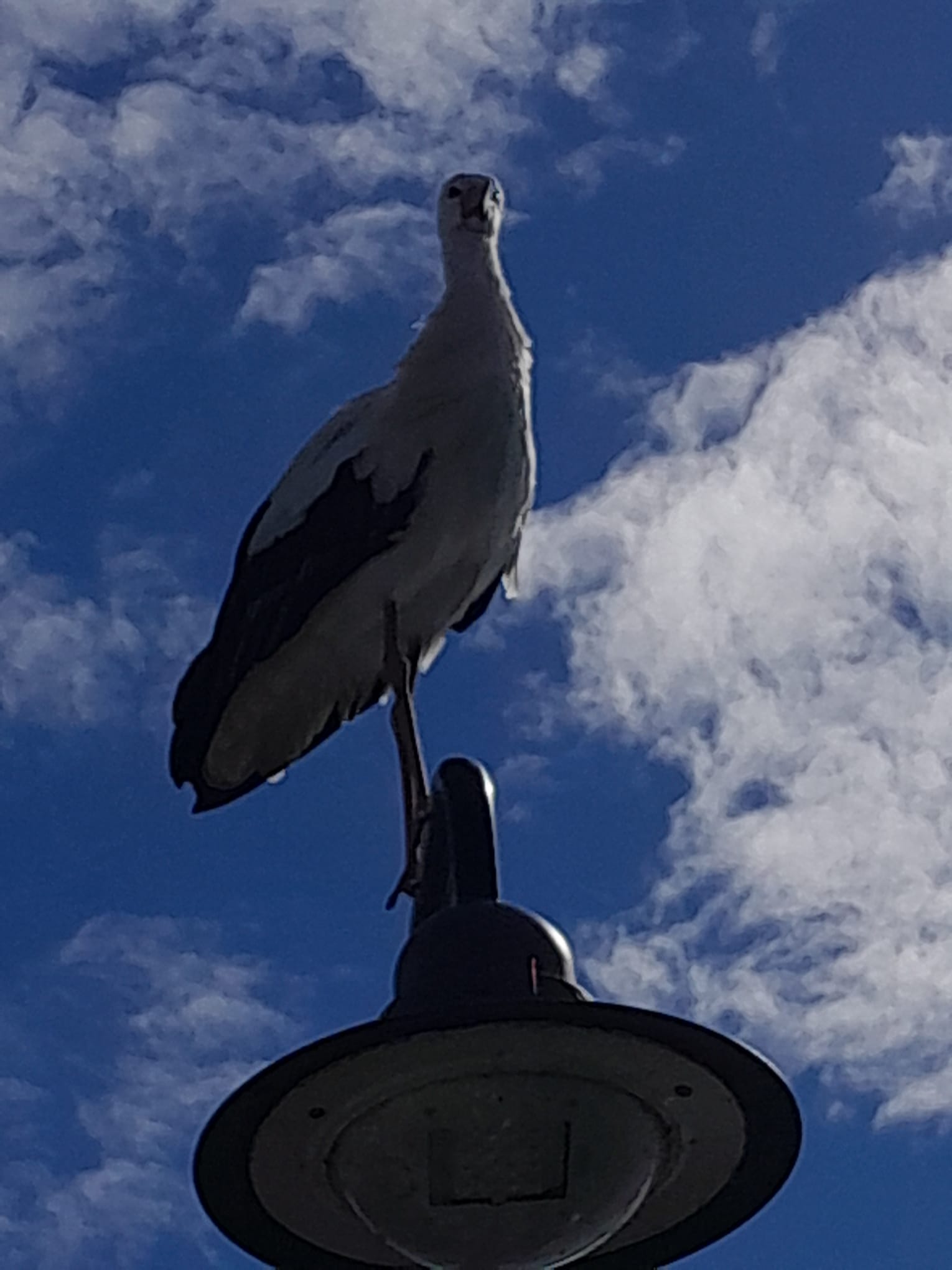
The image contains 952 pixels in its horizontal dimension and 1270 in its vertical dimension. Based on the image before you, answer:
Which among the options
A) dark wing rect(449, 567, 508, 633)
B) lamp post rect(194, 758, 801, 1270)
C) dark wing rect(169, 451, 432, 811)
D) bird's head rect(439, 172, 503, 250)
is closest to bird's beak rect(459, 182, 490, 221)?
bird's head rect(439, 172, 503, 250)

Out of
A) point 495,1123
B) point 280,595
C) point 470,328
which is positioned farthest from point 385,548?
point 495,1123

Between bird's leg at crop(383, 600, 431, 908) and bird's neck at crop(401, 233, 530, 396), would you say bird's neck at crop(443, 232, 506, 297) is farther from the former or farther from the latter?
bird's leg at crop(383, 600, 431, 908)

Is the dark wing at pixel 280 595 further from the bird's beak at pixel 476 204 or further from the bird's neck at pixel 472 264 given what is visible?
the bird's beak at pixel 476 204

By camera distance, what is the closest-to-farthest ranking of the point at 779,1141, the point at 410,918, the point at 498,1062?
the point at 498,1062 → the point at 779,1141 → the point at 410,918

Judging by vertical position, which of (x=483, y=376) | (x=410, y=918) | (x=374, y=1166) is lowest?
(x=374, y=1166)

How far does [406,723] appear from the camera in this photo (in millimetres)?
→ 7434

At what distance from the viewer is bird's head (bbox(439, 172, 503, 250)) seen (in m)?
8.09

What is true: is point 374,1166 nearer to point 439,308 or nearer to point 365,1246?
point 365,1246

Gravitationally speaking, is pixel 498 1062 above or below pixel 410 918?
below

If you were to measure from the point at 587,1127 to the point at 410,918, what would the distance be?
1.26 metres

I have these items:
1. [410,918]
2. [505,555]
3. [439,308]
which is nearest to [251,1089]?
[410,918]

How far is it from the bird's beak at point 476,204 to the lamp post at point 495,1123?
186 inches

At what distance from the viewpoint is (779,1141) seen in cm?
365

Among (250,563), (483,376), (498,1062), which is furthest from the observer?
(250,563)
